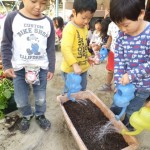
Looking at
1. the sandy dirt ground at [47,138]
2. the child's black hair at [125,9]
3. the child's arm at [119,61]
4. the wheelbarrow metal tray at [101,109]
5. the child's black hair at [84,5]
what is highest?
the child's black hair at [84,5]

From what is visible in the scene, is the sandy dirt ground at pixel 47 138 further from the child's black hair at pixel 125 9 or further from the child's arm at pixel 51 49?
the child's black hair at pixel 125 9

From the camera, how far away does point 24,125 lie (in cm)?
201

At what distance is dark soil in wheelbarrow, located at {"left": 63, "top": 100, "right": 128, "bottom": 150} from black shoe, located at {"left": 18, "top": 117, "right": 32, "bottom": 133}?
397mm

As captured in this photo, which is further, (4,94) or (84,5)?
(4,94)

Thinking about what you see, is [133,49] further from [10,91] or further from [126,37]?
[10,91]

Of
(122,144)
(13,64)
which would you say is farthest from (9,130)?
(122,144)

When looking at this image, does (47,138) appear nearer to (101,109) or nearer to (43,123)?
(43,123)

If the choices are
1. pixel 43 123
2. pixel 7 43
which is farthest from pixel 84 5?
pixel 43 123

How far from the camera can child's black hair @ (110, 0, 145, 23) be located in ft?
4.37

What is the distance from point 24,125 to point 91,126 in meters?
0.61

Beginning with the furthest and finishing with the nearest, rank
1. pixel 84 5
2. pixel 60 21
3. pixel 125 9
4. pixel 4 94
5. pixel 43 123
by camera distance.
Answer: pixel 60 21 < pixel 4 94 < pixel 43 123 < pixel 84 5 < pixel 125 9

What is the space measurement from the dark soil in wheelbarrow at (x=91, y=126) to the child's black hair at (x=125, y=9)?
96 cm

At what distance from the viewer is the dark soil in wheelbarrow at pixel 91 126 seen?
174 centimetres

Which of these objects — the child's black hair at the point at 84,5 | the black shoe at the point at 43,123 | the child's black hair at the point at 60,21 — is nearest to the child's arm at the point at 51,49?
the child's black hair at the point at 84,5
